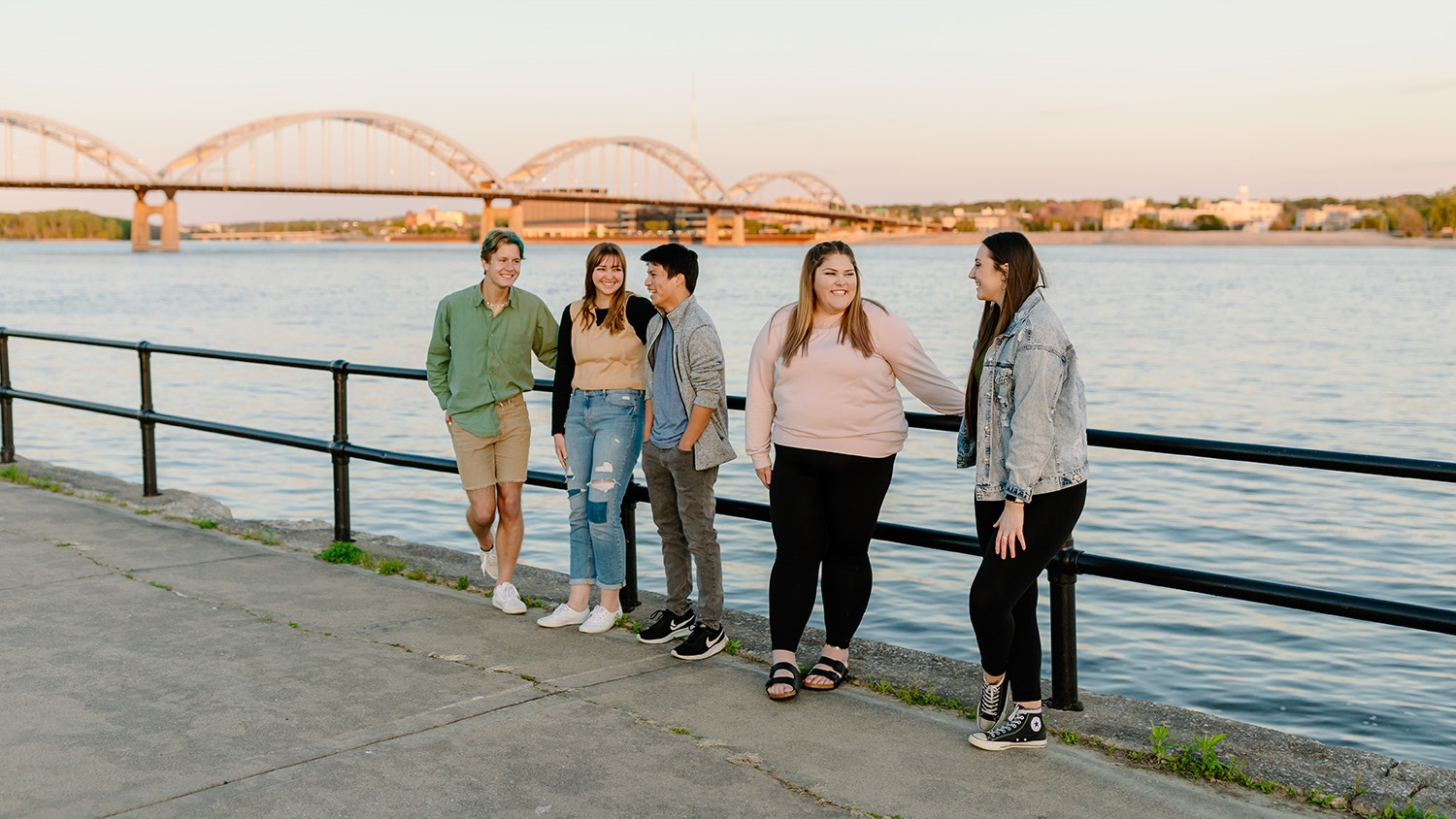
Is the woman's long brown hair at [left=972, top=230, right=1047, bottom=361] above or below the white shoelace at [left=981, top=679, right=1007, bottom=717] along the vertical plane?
above

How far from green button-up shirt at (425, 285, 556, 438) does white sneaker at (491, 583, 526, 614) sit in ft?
2.21

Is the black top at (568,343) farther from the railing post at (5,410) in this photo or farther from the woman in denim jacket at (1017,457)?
the railing post at (5,410)

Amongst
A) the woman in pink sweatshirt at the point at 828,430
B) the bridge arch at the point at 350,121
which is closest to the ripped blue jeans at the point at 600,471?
the woman in pink sweatshirt at the point at 828,430

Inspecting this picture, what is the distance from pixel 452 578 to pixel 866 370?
2812 millimetres

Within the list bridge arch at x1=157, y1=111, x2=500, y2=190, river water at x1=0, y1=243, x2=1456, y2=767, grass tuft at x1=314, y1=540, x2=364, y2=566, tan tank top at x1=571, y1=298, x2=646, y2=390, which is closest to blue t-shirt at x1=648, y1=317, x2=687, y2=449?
tan tank top at x1=571, y1=298, x2=646, y2=390

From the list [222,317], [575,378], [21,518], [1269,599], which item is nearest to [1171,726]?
[1269,599]

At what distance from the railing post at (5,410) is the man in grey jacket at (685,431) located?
6446 millimetres

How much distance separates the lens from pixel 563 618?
5520 mm

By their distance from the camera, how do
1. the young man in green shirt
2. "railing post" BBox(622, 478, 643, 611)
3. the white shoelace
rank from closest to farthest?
the white shoelace < "railing post" BBox(622, 478, 643, 611) < the young man in green shirt

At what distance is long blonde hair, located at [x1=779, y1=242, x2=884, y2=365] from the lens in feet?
14.6

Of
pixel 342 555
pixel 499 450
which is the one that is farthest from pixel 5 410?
pixel 499 450

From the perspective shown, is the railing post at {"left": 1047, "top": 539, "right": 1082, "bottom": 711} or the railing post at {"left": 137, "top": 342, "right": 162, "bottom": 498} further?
the railing post at {"left": 137, "top": 342, "right": 162, "bottom": 498}

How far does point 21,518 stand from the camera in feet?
25.3

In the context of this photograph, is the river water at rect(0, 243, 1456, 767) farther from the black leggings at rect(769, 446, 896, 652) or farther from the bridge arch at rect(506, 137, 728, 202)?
the bridge arch at rect(506, 137, 728, 202)
